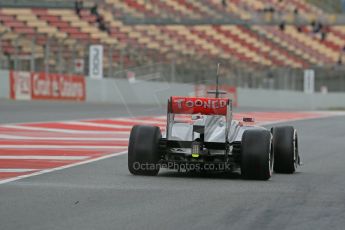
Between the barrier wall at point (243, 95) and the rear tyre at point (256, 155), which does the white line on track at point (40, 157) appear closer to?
the rear tyre at point (256, 155)

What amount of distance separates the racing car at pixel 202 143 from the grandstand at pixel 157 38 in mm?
19167

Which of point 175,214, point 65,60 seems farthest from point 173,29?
point 175,214

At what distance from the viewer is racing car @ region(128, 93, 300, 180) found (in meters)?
9.71

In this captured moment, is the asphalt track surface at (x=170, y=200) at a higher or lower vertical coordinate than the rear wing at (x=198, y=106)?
lower

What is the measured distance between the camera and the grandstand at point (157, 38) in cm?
3069

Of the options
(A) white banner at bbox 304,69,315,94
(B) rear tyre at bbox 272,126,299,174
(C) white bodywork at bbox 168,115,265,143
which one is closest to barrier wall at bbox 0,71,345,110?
(A) white banner at bbox 304,69,315,94

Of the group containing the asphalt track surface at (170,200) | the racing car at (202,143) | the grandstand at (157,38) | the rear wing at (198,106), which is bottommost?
the asphalt track surface at (170,200)

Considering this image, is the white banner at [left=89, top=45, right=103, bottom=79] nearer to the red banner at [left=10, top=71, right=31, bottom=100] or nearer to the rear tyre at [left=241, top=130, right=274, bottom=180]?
the red banner at [left=10, top=71, right=31, bottom=100]

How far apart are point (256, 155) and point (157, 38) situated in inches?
1288

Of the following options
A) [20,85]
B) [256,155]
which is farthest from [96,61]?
[256,155]

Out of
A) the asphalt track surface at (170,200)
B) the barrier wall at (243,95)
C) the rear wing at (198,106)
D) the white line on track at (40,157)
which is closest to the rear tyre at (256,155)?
the asphalt track surface at (170,200)

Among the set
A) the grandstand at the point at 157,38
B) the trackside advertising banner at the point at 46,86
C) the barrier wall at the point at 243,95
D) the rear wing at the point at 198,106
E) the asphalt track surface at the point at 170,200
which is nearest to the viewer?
the asphalt track surface at the point at 170,200

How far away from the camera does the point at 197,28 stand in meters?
48.3

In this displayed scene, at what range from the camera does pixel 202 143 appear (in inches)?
388
